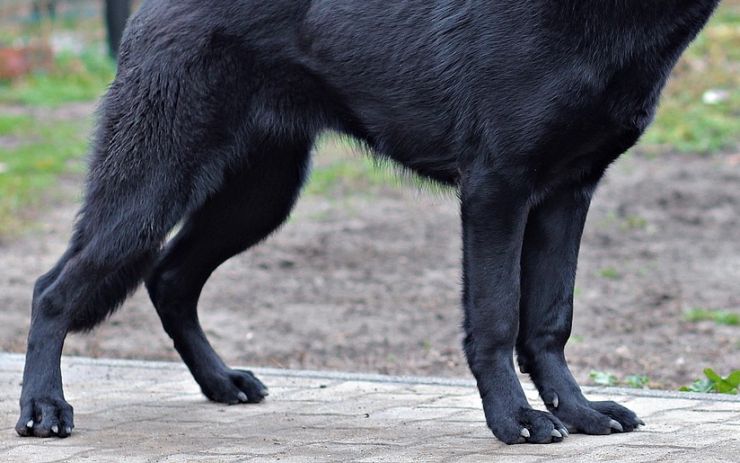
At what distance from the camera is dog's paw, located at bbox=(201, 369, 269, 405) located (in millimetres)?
4453

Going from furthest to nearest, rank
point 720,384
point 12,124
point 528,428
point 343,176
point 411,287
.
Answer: point 12,124
point 343,176
point 411,287
point 720,384
point 528,428

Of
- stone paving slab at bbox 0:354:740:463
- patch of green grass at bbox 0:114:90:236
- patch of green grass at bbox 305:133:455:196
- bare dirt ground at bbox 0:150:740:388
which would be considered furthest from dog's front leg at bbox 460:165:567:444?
patch of green grass at bbox 0:114:90:236

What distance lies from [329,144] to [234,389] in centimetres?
400

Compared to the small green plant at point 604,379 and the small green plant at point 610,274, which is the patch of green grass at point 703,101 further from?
the small green plant at point 604,379

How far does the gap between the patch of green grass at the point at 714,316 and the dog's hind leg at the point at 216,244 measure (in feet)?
8.09

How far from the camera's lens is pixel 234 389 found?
4457 millimetres

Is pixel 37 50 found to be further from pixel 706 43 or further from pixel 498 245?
pixel 498 245

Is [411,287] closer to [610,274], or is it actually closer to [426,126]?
[610,274]

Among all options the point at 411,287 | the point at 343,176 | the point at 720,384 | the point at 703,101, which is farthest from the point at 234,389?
the point at 703,101

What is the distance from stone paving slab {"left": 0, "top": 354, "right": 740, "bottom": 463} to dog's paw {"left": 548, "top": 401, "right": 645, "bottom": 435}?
0.05 meters

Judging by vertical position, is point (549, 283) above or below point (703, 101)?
above

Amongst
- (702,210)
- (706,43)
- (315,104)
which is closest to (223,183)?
(315,104)

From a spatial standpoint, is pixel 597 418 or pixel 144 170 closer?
pixel 597 418

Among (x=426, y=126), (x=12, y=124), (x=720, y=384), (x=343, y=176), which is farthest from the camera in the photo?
(x=12, y=124)
